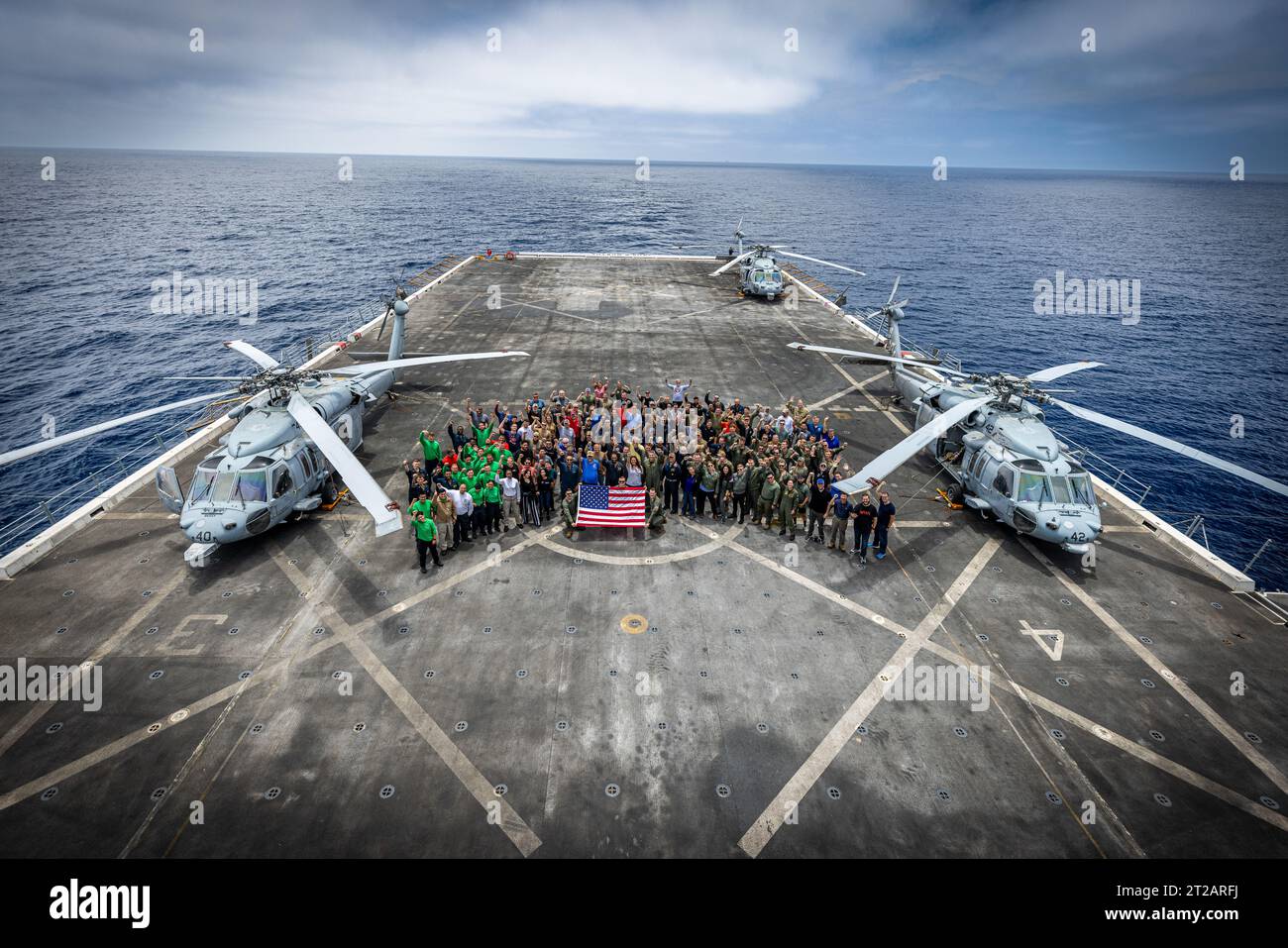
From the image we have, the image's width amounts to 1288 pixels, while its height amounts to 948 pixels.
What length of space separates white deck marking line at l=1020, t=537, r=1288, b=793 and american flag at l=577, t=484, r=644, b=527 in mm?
13451

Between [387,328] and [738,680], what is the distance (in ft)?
122

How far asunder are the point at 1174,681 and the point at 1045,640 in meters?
2.75

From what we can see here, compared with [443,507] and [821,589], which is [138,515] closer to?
[443,507]

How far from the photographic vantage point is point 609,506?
19.5 metres

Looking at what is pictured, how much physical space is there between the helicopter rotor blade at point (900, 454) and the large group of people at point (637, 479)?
4.50 feet

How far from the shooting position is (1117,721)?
1313 centimetres

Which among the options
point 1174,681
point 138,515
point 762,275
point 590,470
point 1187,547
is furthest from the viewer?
point 762,275

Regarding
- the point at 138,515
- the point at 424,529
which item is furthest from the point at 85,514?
the point at 424,529

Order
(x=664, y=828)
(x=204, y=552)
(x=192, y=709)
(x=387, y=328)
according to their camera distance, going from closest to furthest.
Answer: (x=664, y=828)
(x=192, y=709)
(x=204, y=552)
(x=387, y=328)

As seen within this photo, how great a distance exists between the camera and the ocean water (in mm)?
38375

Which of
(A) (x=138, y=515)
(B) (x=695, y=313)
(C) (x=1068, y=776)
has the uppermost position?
(B) (x=695, y=313)
